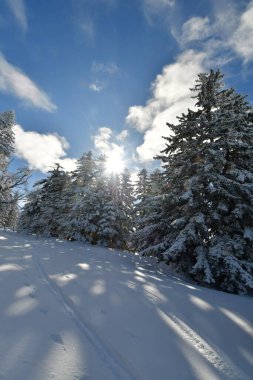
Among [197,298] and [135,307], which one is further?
[197,298]

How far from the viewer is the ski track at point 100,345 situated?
3520mm

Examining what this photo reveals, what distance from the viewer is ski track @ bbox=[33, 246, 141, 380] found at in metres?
3.52

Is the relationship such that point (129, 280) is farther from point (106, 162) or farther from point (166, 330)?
point (106, 162)

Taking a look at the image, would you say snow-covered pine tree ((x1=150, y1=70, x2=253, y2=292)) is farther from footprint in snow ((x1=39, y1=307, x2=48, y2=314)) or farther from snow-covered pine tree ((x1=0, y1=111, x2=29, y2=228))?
snow-covered pine tree ((x1=0, y1=111, x2=29, y2=228))

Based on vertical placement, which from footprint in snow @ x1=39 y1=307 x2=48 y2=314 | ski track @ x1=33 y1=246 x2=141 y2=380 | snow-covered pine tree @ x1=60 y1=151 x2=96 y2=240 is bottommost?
ski track @ x1=33 y1=246 x2=141 y2=380

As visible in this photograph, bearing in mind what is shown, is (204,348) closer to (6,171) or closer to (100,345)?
(100,345)

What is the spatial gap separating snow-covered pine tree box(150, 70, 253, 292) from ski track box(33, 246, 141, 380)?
602 centimetres

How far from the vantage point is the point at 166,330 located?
5129 millimetres

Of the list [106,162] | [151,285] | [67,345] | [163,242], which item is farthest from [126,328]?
[106,162]

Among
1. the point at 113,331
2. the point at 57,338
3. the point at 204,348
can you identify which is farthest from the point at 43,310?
the point at 204,348

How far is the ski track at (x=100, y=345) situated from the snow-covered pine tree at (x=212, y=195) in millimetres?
6019

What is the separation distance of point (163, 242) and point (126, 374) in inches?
353

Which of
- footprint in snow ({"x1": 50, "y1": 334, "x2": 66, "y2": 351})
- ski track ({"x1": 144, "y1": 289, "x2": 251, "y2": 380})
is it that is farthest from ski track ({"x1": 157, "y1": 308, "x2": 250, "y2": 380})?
footprint in snow ({"x1": 50, "y1": 334, "x2": 66, "y2": 351})

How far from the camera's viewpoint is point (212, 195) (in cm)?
1221
